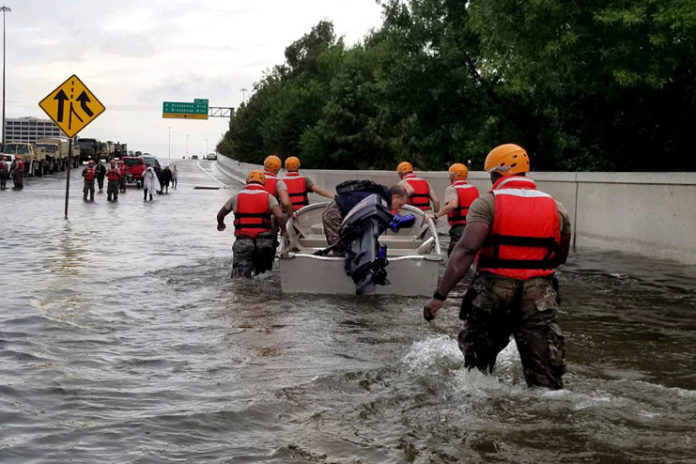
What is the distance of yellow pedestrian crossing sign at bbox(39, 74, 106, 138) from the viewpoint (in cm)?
2777

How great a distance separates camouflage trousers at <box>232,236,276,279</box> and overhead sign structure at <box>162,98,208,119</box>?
108 metres

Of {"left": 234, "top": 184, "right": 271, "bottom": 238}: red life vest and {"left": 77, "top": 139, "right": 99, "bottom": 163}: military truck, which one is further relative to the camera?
{"left": 77, "top": 139, "right": 99, "bottom": 163}: military truck

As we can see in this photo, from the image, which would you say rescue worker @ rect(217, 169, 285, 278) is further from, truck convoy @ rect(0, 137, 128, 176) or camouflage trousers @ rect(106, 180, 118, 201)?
truck convoy @ rect(0, 137, 128, 176)

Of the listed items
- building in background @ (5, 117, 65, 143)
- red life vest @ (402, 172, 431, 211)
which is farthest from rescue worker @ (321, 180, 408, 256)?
building in background @ (5, 117, 65, 143)

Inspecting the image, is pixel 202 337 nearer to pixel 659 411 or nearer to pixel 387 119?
pixel 659 411

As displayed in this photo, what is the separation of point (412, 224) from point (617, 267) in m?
3.94

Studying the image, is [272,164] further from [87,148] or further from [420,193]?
[87,148]

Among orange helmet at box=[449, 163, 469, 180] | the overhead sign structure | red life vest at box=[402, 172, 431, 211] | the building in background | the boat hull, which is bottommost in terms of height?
the boat hull

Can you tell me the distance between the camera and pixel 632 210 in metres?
20.3

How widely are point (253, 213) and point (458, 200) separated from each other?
286 centimetres

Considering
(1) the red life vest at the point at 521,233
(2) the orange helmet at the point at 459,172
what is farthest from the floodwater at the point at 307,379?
(2) the orange helmet at the point at 459,172

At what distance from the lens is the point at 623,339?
1052cm

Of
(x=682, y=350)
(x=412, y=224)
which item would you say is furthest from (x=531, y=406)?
(x=412, y=224)

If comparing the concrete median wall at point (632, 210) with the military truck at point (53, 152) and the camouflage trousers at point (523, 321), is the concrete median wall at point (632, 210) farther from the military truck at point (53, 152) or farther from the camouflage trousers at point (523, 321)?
the military truck at point (53, 152)
